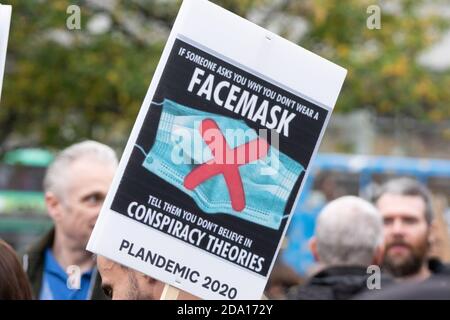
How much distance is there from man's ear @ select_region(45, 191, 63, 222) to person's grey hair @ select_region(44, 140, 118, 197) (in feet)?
0.07

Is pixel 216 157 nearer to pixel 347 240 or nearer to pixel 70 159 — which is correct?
pixel 347 240

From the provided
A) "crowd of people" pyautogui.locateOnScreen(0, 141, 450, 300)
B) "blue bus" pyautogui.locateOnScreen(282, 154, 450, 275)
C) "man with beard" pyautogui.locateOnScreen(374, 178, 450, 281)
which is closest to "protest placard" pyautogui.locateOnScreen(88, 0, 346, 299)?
"crowd of people" pyautogui.locateOnScreen(0, 141, 450, 300)

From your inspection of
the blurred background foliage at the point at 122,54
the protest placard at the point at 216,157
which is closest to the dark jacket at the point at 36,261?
the protest placard at the point at 216,157

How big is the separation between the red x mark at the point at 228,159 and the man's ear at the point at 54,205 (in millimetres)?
1975

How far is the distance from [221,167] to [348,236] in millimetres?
1641

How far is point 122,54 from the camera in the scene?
12195 mm

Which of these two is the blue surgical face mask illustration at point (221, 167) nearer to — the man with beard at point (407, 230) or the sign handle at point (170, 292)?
the sign handle at point (170, 292)

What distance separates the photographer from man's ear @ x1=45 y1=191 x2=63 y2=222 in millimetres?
5492

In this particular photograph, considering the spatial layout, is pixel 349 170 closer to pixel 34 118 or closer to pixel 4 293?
pixel 34 118

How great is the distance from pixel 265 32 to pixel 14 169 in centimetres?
1201

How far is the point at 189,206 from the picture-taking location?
359 centimetres

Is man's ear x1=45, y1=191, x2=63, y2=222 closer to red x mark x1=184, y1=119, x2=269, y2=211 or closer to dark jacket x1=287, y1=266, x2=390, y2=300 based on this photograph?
dark jacket x1=287, y1=266, x2=390, y2=300
